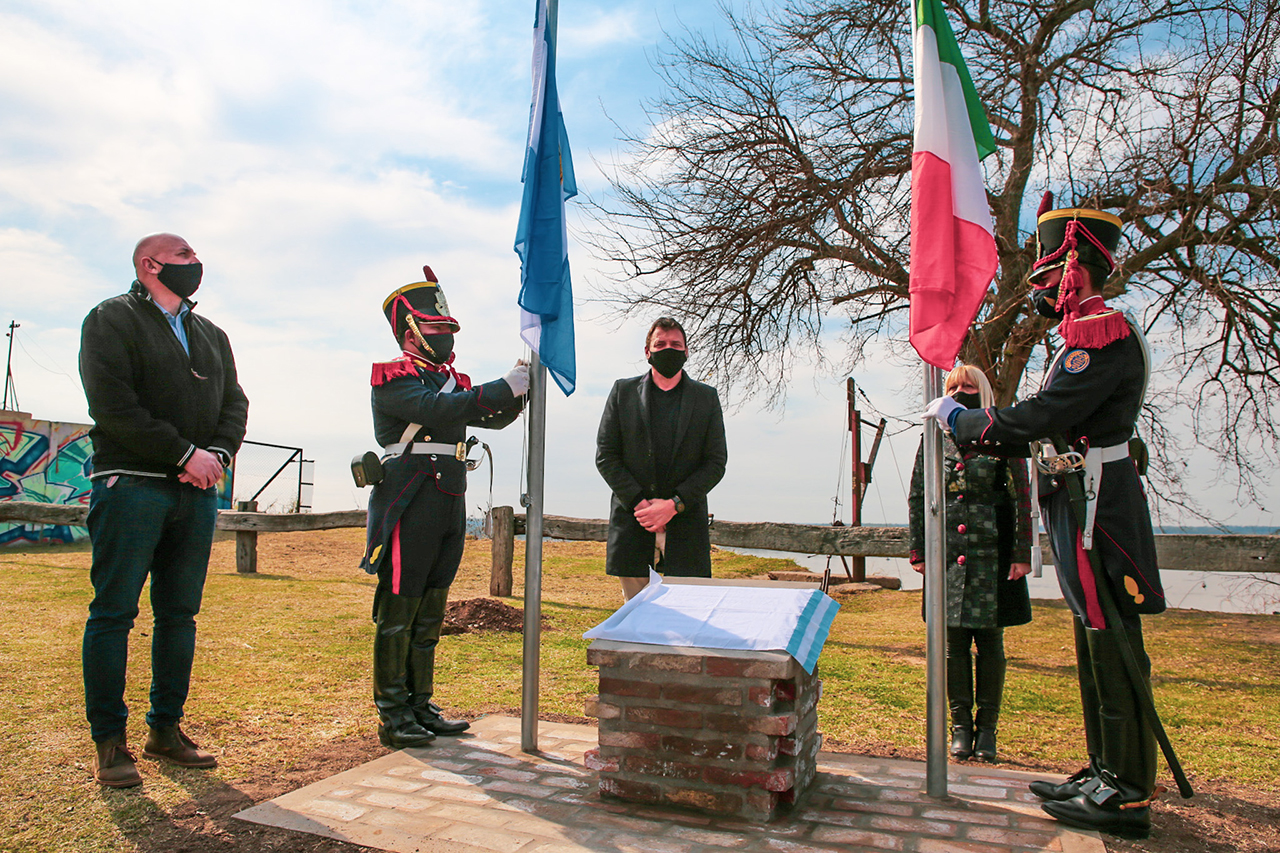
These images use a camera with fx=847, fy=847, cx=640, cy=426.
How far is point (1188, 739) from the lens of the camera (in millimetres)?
4234

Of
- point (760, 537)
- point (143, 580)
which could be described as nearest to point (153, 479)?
point (143, 580)

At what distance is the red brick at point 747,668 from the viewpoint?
2770 mm

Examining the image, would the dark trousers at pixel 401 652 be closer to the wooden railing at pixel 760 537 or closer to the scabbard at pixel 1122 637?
the scabbard at pixel 1122 637

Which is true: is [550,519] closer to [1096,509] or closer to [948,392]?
[948,392]

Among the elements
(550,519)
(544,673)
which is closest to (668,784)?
(544,673)

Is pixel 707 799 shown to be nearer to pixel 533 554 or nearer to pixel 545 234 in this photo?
pixel 533 554

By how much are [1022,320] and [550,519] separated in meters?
6.32

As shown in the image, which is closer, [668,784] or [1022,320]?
[668,784]

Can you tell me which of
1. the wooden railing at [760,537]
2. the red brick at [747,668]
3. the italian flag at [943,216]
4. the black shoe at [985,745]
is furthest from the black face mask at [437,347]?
the wooden railing at [760,537]

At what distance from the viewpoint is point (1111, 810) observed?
2820mm

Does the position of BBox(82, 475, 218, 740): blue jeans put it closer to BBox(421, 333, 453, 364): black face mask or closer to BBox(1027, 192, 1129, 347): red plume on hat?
BBox(421, 333, 453, 364): black face mask

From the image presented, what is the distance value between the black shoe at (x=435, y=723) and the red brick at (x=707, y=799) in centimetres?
139

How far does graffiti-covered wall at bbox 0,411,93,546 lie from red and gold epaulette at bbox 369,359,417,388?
12.4 meters

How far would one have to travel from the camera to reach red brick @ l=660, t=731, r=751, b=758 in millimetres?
2840
